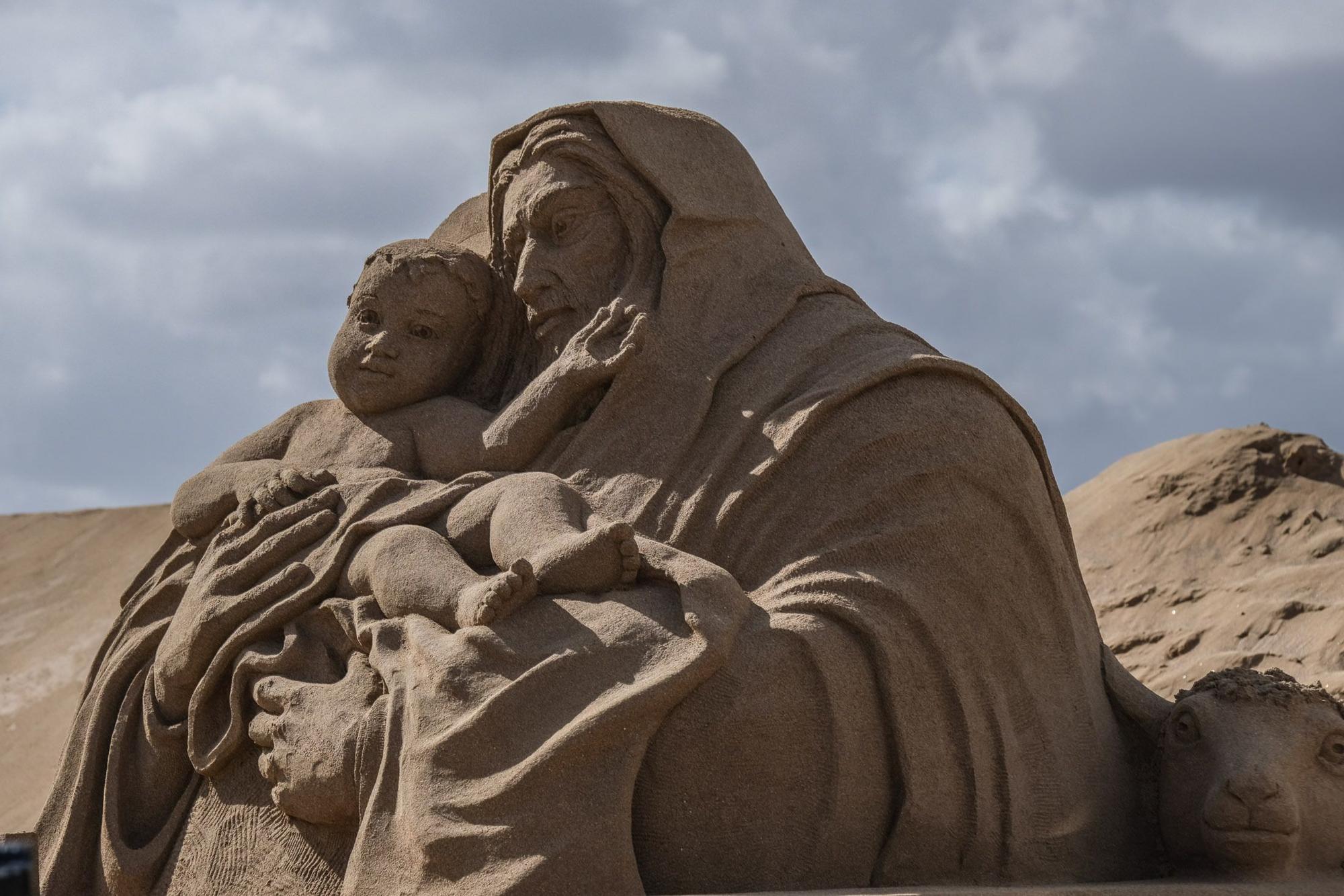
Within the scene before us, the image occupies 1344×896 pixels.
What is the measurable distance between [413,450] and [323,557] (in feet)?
2.11

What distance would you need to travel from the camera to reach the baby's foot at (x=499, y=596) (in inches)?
200

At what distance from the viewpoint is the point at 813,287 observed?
6.27m

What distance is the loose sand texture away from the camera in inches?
424

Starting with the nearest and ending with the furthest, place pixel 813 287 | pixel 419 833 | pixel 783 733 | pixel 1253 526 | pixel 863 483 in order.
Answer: pixel 419 833, pixel 783 733, pixel 863 483, pixel 813 287, pixel 1253 526

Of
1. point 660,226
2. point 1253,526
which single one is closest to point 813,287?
point 660,226

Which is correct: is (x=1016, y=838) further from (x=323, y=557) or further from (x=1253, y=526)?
(x=1253, y=526)

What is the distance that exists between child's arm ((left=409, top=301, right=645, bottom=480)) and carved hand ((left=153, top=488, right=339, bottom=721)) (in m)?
0.42

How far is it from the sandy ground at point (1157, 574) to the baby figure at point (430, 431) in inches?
149

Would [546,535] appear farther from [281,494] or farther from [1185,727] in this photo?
[1185,727]

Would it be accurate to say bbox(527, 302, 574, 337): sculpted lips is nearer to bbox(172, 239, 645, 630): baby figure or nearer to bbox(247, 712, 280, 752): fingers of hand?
bbox(172, 239, 645, 630): baby figure

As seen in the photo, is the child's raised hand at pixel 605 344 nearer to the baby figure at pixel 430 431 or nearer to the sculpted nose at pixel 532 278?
the baby figure at pixel 430 431

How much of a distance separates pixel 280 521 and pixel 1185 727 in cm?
288

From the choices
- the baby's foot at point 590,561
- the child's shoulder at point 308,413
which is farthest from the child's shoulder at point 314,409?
the baby's foot at point 590,561

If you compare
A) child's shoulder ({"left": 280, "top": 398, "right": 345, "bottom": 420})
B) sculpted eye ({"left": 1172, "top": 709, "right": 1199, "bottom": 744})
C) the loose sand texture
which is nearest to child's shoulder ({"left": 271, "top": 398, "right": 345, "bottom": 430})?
child's shoulder ({"left": 280, "top": 398, "right": 345, "bottom": 420})
